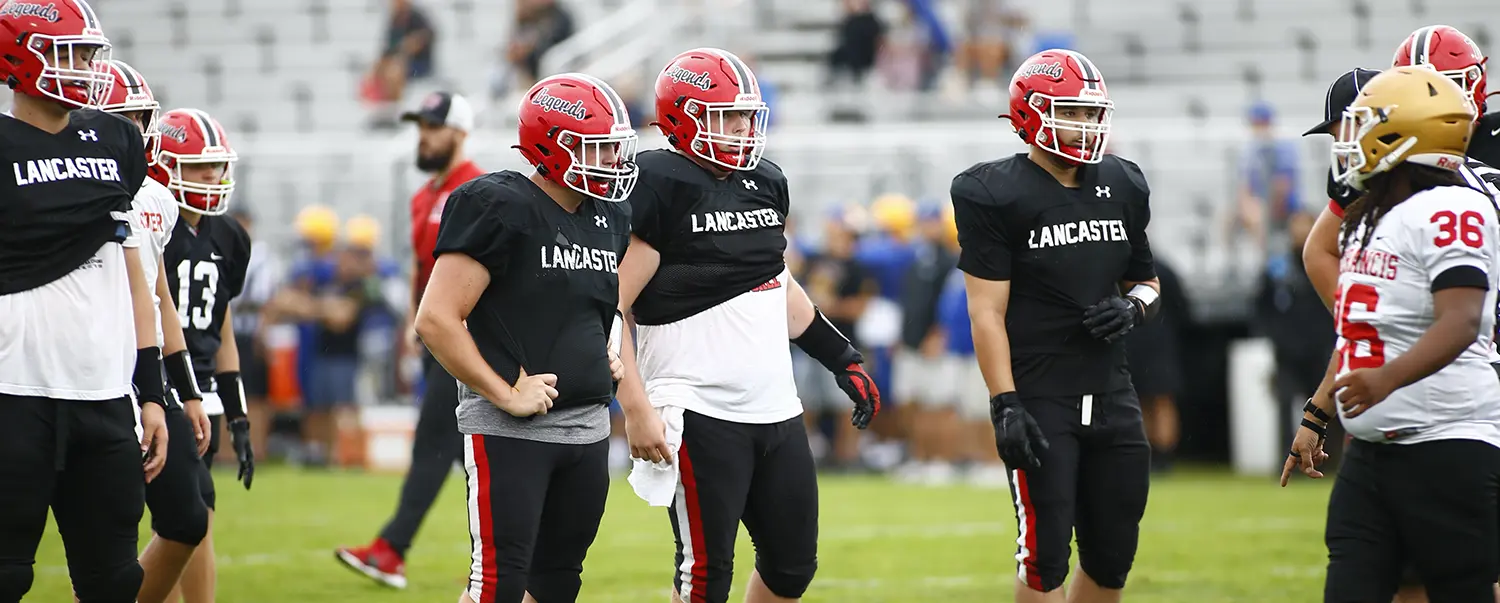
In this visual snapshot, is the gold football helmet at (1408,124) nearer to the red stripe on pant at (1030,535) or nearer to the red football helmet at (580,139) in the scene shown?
the red stripe on pant at (1030,535)

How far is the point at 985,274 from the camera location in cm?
565

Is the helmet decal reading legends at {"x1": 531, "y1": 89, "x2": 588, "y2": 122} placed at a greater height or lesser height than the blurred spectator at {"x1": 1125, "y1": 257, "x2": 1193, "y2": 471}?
greater

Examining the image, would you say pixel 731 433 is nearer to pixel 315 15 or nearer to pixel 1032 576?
pixel 1032 576

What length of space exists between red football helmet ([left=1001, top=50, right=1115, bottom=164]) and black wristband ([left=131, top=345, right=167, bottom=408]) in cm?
296

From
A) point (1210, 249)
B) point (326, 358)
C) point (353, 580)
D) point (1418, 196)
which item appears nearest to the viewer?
point (1418, 196)

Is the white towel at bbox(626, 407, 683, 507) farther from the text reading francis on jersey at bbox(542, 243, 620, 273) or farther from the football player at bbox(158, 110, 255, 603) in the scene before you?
the football player at bbox(158, 110, 255, 603)

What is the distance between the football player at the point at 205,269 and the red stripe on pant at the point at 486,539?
174 cm

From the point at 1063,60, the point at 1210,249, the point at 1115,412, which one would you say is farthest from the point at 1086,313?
the point at 1210,249

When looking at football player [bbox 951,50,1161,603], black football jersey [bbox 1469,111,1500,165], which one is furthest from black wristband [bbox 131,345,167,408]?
black football jersey [bbox 1469,111,1500,165]

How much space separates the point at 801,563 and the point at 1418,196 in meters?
2.27

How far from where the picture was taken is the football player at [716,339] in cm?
549

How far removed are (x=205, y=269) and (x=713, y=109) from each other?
2.21 meters

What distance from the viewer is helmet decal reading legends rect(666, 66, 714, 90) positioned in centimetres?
555

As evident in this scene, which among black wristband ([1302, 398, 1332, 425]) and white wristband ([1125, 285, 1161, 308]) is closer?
black wristband ([1302, 398, 1332, 425])
